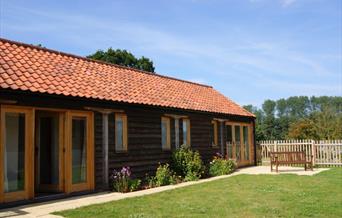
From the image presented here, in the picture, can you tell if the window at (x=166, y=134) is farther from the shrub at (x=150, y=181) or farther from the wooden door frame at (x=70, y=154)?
the wooden door frame at (x=70, y=154)

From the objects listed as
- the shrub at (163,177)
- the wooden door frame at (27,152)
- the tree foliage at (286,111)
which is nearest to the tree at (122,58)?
the tree foliage at (286,111)

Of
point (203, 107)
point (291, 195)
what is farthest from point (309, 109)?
point (291, 195)

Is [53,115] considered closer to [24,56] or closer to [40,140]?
[40,140]

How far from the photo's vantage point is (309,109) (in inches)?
4158

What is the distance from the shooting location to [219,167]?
1872cm

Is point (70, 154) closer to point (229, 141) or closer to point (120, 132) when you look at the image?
point (120, 132)

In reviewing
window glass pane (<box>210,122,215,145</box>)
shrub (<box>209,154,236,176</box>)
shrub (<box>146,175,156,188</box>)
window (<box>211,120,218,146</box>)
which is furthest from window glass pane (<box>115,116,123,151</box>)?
window (<box>211,120,218,146</box>)

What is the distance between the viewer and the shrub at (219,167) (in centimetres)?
1848

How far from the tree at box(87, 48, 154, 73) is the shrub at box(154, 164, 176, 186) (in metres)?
35.8

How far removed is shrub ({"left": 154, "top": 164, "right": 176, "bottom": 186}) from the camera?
48.8 ft

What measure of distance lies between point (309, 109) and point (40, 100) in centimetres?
10125

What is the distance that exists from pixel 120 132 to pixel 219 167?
599cm

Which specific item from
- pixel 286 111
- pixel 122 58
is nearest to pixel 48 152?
pixel 122 58

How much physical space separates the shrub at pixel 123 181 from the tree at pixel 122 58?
122 feet
